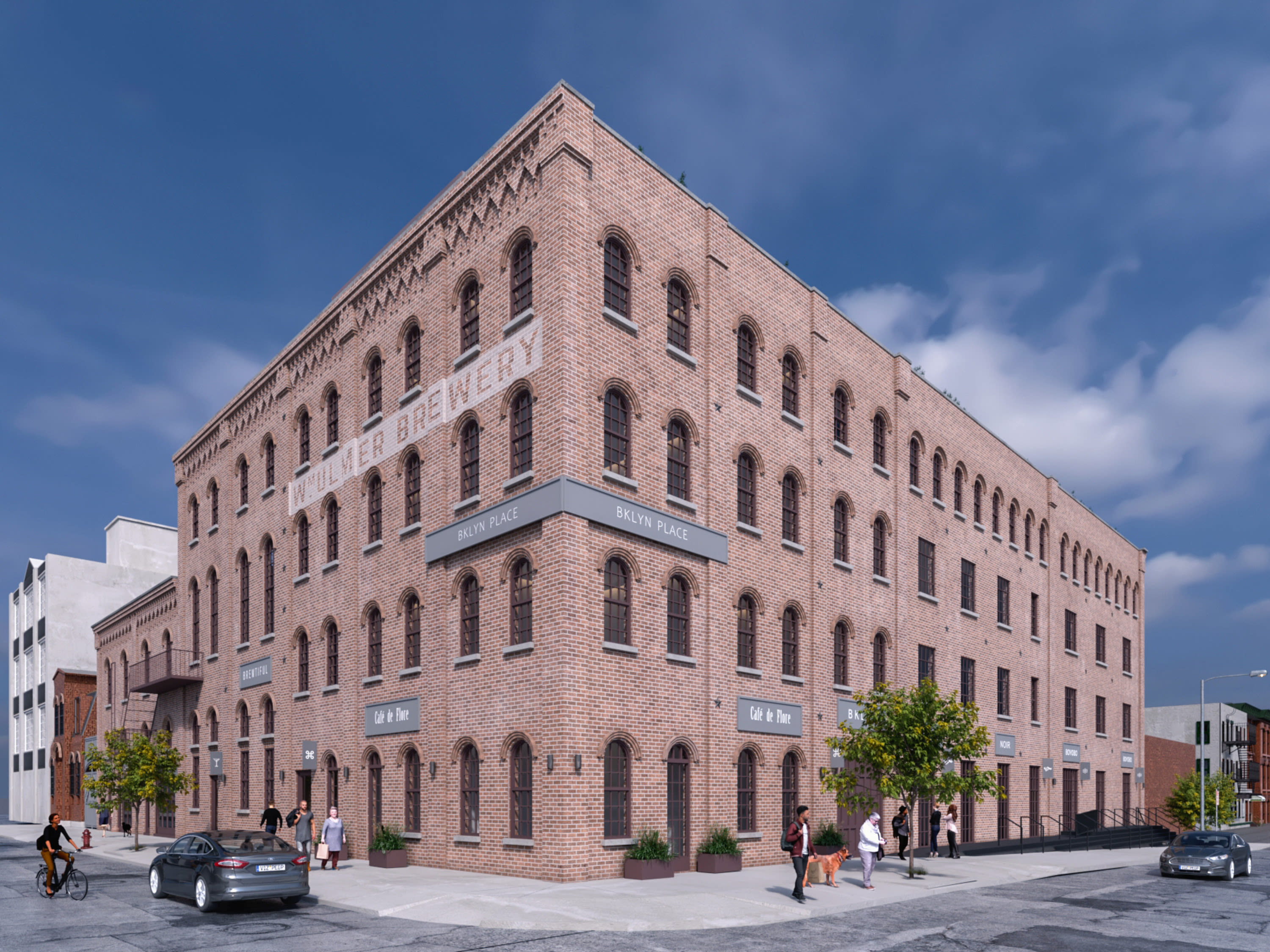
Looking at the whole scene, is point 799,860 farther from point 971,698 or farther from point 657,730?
point 971,698

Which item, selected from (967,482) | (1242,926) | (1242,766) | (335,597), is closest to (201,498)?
(335,597)

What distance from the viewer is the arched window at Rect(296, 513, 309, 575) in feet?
112

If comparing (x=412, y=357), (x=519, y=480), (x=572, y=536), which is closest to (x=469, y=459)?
(x=519, y=480)

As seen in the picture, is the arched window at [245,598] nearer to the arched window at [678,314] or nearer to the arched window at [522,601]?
the arched window at [522,601]

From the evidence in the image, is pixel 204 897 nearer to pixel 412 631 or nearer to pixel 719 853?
pixel 412 631

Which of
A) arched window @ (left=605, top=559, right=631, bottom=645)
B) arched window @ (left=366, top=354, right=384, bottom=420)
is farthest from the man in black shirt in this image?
arched window @ (left=366, top=354, right=384, bottom=420)

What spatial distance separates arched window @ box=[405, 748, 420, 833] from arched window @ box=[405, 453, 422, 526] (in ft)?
19.4

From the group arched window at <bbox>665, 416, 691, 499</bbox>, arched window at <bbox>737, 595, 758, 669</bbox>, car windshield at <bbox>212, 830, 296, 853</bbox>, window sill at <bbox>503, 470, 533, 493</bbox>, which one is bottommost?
car windshield at <bbox>212, 830, 296, 853</bbox>

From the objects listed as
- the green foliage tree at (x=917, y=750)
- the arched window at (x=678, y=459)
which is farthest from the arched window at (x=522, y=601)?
the green foliage tree at (x=917, y=750)

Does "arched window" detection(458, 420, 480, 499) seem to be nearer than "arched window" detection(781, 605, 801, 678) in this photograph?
Yes

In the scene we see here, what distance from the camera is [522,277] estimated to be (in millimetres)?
25188

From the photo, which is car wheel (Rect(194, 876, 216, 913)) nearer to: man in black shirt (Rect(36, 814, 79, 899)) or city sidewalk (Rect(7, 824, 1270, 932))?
city sidewalk (Rect(7, 824, 1270, 932))

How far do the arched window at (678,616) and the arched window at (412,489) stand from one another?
727 centimetres

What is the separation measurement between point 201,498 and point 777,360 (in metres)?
25.1
